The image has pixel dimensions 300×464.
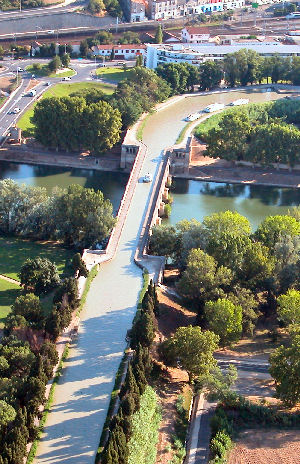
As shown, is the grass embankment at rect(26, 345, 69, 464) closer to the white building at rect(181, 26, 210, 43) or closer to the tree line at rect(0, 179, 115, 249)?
the tree line at rect(0, 179, 115, 249)

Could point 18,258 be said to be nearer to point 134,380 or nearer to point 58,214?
point 58,214

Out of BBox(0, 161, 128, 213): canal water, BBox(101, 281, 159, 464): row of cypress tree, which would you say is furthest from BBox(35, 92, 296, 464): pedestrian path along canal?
BBox(0, 161, 128, 213): canal water

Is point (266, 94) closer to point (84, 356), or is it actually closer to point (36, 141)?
point (36, 141)

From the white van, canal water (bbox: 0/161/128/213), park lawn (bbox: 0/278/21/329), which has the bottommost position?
park lawn (bbox: 0/278/21/329)

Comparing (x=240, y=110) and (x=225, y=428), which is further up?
(x=240, y=110)

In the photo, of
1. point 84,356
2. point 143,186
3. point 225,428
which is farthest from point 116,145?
point 225,428

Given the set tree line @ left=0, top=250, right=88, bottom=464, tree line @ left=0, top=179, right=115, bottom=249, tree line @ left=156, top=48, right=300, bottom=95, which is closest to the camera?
tree line @ left=0, top=250, right=88, bottom=464

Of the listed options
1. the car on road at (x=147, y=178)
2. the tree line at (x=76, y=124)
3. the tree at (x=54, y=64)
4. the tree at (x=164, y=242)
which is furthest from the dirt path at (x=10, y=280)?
the tree at (x=54, y=64)

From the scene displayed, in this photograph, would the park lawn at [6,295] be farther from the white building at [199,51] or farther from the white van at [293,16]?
the white van at [293,16]
